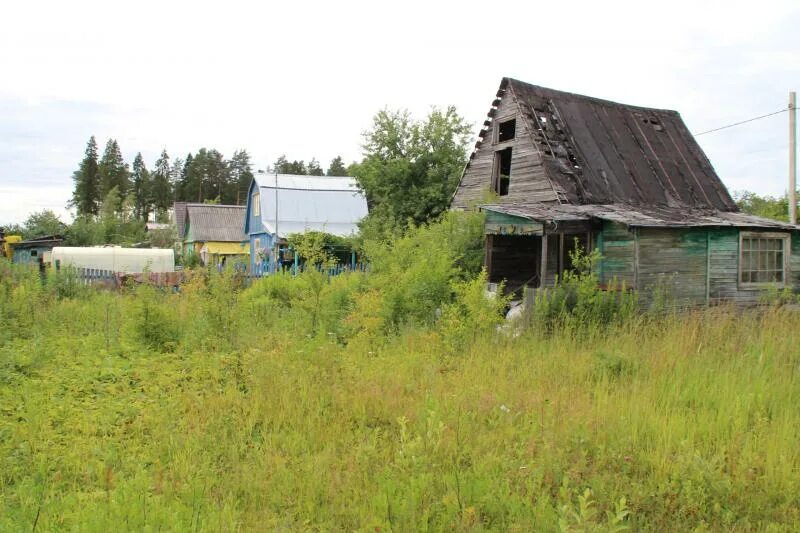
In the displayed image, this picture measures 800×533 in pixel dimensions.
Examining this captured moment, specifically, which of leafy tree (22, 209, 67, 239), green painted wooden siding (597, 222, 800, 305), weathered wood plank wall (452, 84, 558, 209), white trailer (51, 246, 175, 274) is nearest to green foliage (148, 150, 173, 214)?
leafy tree (22, 209, 67, 239)

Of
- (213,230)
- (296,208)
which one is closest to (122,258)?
(296,208)

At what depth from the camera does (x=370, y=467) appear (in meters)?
4.00

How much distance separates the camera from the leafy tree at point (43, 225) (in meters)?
41.2

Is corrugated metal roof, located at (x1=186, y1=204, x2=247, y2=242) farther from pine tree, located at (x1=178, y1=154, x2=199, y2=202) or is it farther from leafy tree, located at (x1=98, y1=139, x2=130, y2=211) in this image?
pine tree, located at (x1=178, y1=154, x2=199, y2=202)

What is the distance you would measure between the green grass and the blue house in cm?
2208

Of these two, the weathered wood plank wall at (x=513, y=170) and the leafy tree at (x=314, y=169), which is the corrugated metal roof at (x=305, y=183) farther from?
the leafy tree at (x=314, y=169)

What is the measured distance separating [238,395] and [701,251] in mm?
10576

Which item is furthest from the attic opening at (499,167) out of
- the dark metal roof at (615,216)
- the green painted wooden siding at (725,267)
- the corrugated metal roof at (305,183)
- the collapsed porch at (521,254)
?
the corrugated metal roof at (305,183)

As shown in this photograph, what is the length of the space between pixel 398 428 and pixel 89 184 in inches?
2674

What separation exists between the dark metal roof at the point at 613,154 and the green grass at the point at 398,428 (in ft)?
22.6

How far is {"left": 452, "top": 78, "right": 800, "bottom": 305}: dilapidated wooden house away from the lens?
440 inches

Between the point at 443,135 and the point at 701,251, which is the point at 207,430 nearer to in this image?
the point at 701,251

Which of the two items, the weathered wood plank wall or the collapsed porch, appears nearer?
the collapsed porch

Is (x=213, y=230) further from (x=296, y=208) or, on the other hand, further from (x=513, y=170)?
(x=513, y=170)
